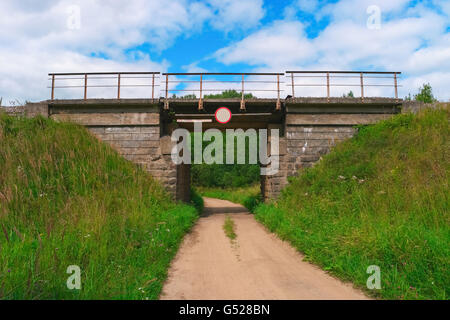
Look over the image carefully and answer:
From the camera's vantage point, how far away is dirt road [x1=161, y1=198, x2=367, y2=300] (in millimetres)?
3727

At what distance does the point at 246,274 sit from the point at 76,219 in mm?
3616

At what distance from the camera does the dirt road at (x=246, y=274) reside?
3.73 meters

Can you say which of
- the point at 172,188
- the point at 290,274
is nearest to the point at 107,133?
the point at 172,188

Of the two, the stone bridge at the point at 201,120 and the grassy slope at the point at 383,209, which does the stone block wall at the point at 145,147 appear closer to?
the stone bridge at the point at 201,120

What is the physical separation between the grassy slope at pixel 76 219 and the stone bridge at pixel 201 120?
771 millimetres

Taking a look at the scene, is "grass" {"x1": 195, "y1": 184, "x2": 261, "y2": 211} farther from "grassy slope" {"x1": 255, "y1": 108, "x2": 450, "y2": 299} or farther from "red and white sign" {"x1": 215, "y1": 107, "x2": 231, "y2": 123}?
"grassy slope" {"x1": 255, "y1": 108, "x2": 450, "y2": 299}

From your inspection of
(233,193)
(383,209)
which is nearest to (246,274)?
(383,209)

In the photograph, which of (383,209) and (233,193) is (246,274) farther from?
(233,193)

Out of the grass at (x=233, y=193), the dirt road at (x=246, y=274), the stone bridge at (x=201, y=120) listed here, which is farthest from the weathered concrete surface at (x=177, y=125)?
the grass at (x=233, y=193)

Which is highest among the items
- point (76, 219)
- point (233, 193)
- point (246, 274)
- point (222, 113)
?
point (222, 113)

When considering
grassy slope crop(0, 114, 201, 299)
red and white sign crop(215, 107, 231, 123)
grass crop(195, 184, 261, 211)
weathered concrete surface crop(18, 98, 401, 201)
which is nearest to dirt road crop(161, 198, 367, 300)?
grassy slope crop(0, 114, 201, 299)

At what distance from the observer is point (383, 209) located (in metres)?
6.34

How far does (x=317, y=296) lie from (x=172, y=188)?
7.85 metres
